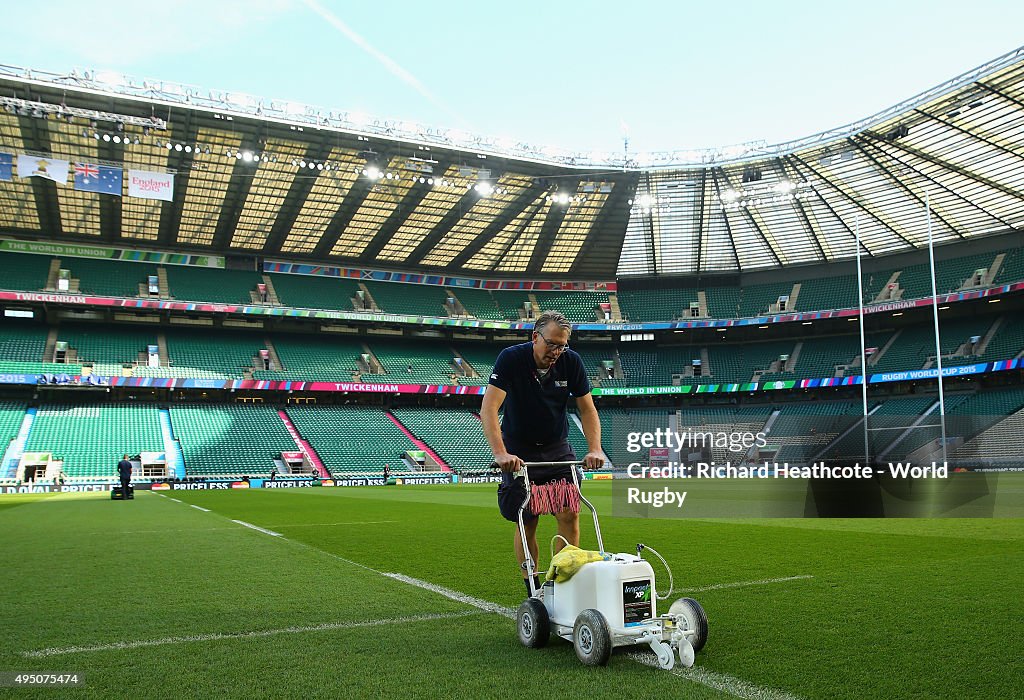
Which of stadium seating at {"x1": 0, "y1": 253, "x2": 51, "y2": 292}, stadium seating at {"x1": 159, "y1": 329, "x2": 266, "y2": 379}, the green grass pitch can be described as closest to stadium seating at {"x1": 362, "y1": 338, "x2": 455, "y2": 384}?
stadium seating at {"x1": 159, "y1": 329, "x2": 266, "y2": 379}

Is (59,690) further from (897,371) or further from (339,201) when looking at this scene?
(897,371)

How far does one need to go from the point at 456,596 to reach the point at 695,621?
2752 mm

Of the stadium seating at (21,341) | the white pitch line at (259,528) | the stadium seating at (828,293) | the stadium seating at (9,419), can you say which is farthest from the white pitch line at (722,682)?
the stadium seating at (828,293)

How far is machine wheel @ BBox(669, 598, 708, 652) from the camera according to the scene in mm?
4445

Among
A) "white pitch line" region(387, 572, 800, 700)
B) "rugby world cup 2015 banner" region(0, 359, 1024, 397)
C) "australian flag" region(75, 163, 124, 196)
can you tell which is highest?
"australian flag" region(75, 163, 124, 196)

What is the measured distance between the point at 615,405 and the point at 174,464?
108ft

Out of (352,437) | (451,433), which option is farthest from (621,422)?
(352,437)

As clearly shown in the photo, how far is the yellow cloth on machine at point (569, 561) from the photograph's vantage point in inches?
183

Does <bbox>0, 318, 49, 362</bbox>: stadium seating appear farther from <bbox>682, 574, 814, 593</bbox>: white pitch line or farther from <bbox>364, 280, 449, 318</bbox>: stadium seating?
<bbox>682, 574, 814, 593</bbox>: white pitch line

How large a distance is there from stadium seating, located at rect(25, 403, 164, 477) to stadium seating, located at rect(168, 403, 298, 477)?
63.5 inches

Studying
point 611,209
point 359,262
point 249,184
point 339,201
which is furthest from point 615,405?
point 249,184

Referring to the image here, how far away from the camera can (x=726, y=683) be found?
3.87 m

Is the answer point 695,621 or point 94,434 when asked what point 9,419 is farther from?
point 695,621

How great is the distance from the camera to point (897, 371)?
50281 mm
